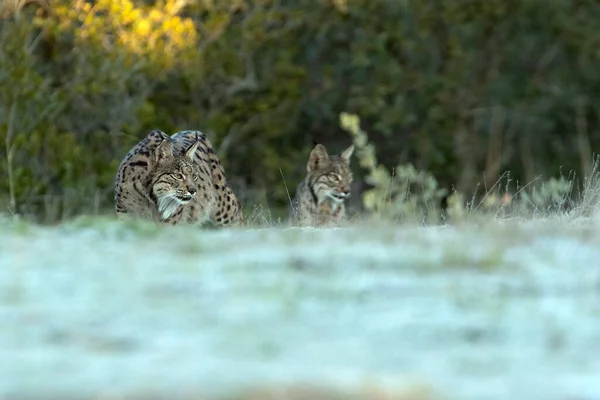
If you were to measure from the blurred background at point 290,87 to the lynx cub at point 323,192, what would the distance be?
2.24 metres

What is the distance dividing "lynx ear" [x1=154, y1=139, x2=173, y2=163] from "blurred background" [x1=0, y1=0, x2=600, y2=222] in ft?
11.5

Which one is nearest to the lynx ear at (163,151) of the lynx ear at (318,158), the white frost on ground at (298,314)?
the lynx ear at (318,158)

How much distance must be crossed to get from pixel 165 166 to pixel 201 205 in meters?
0.72

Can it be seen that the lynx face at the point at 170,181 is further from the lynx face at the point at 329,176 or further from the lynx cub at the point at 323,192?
the lynx face at the point at 329,176

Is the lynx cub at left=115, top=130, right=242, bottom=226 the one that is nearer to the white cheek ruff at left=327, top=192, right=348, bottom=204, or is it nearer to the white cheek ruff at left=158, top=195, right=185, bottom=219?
the white cheek ruff at left=158, top=195, right=185, bottom=219

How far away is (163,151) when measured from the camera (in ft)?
36.8

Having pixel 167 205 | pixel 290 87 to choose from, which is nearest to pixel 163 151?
pixel 167 205

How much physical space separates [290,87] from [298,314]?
12.8 meters

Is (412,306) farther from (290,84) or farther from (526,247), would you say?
(290,84)

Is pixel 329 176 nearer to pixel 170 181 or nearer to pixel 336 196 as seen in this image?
pixel 336 196

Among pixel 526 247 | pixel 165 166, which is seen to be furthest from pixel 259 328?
pixel 165 166

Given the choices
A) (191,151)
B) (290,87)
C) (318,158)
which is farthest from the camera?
(290,87)

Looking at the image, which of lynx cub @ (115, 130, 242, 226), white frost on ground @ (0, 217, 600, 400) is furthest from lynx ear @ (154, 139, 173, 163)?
white frost on ground @ (0, 217, 600, 400)

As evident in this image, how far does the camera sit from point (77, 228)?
24.7 ft
